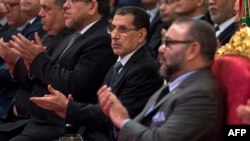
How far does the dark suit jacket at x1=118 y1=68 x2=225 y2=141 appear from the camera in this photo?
333cm

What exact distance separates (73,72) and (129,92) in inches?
21.5

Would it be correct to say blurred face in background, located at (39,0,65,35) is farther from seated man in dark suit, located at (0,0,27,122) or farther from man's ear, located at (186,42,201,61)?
man's ear, located at (186,42,201,61)

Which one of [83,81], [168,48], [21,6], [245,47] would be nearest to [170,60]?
[168,48]

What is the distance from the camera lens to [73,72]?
466 centimetres

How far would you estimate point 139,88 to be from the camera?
427cm

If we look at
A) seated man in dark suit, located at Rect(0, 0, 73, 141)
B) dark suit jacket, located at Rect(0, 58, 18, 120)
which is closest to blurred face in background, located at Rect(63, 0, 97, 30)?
seated man in dark suit, located at Rect(0, 0, 73, 141)

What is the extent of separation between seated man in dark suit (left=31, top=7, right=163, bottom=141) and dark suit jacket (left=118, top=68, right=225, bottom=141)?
2.29ft

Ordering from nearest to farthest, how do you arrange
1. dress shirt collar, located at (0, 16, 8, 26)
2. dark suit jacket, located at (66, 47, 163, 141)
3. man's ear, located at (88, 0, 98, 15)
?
dark suit jacket, located at (66, 47, 163, 141) < man's ear, located at (88, 0, 98, 15) < dress shirt collar, located at (0, 16, 8, 26)

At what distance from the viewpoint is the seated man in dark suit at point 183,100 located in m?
3.34

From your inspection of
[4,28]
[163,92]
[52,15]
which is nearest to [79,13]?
[52,15]

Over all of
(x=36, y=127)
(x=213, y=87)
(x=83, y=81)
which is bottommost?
(x=36, y=127)

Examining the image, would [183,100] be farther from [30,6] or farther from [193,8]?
[30,6]

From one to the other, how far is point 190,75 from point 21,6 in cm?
301

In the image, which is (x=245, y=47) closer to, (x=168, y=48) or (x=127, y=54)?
(x=168, y=48)
